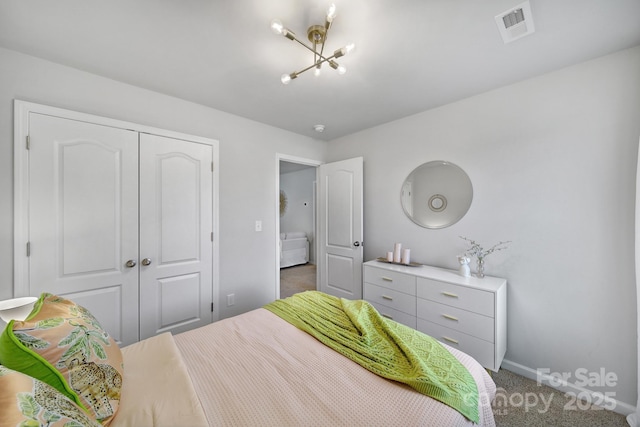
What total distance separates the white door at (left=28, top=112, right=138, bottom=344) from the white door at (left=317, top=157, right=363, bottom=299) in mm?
2121

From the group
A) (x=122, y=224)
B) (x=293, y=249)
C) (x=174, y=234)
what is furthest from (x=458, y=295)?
(x=293, y=249)

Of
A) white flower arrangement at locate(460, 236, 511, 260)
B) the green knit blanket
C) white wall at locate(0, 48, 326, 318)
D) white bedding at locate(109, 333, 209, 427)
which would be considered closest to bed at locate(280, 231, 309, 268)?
white wall at locate(0, 48, 326, 318)

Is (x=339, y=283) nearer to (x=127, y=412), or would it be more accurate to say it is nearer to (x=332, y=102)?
(x=332, y=102)

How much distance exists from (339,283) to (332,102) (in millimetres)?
2201

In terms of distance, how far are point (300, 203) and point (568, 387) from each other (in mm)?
5394

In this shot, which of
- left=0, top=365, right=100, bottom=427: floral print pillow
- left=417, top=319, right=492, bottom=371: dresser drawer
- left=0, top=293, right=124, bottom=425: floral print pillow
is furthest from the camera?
left=417, top=319, right=492, bottom=371: dresser drawer

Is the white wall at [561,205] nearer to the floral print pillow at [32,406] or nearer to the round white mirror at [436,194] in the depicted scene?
the round white mirror at [436,194]

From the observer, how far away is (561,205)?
183 cm

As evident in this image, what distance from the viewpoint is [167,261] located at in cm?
221

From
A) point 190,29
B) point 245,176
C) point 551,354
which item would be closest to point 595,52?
point 551,354

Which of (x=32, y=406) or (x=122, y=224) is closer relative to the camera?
(x=32, y=406)

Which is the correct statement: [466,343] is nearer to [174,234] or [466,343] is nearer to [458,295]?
[458,295]

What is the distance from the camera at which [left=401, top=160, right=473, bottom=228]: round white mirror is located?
92.4 inches

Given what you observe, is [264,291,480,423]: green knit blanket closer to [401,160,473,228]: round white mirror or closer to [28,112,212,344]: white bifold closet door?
[28,112,212,344]: white bifold closet door
